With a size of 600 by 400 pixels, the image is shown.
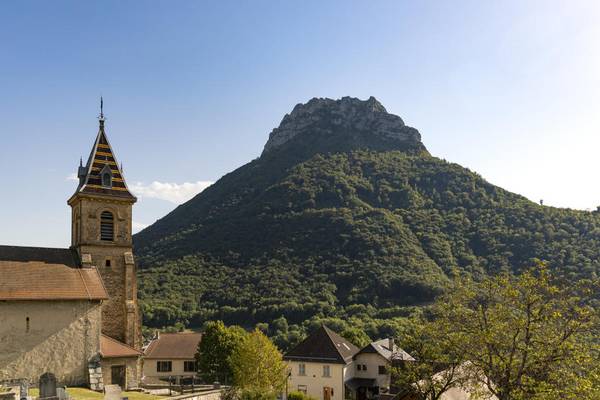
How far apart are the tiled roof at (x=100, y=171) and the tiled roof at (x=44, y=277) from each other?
15.3ft

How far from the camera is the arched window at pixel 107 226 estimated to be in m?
35.2

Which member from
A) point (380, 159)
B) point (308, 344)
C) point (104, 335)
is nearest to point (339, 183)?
point (380, 159)

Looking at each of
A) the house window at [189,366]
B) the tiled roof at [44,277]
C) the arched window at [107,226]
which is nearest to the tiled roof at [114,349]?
the tiled roof at [44,277]

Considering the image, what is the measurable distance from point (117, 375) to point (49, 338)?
429cm

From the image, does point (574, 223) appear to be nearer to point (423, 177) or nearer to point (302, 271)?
point (423, 177)

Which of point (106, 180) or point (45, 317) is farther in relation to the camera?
point (106, 180)

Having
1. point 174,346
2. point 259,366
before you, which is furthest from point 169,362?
point 259,366

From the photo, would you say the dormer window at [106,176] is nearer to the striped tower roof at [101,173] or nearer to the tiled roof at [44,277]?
the striped tower roof at [101,173]

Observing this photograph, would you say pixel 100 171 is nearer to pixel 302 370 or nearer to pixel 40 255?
pixel 40 255

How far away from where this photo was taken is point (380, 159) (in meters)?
134

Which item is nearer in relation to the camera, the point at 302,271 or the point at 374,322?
the point at 374,322

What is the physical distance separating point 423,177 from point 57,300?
10409 centimetres

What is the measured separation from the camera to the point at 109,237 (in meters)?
35.3

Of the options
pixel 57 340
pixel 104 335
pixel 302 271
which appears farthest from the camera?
pixel 302 271
